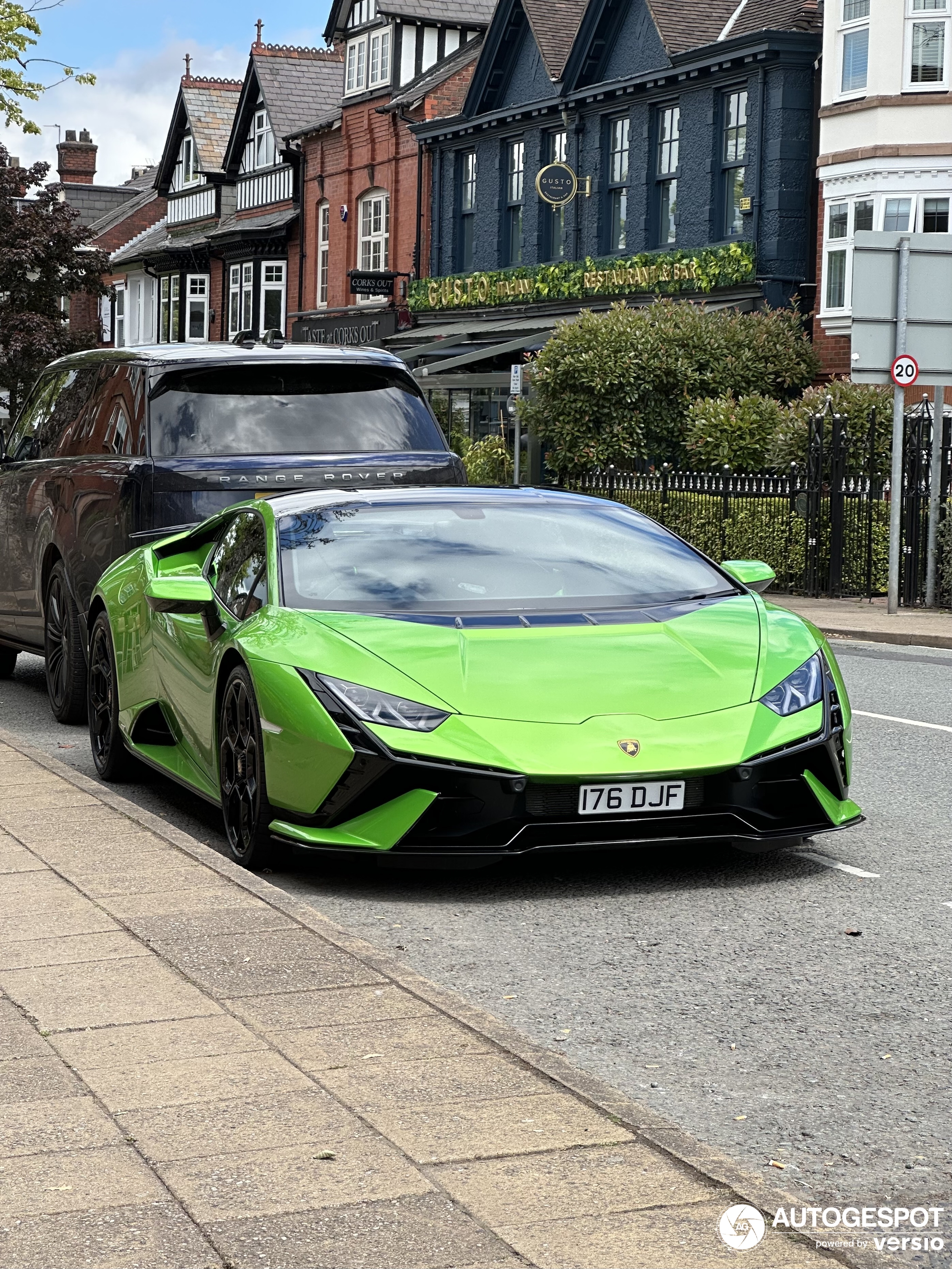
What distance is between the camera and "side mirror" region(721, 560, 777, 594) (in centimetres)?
782

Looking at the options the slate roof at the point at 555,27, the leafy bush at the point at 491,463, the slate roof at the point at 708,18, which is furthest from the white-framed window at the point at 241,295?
the leafy bush at the point at 491,463

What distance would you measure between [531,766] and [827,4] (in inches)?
1028

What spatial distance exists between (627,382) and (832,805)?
794 inches

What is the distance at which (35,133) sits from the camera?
27.2 m

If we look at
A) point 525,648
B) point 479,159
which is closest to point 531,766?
point 525,648

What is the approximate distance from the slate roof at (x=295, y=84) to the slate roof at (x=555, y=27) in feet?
43.7

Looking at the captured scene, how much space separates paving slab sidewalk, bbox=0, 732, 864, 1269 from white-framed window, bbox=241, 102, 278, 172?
160 ft

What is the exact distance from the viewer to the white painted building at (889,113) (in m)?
28.7

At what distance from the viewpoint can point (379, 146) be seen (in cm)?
4491

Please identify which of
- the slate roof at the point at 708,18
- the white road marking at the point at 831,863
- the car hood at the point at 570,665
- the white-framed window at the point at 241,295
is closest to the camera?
the car hood at the point at 570,665

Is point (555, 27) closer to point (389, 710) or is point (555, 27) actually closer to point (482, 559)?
point (482, 559)

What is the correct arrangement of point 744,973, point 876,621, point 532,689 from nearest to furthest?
point 744,973 → point 532,689 → point 876,621

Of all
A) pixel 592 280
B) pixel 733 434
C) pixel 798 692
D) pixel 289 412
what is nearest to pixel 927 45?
pixel 592 280

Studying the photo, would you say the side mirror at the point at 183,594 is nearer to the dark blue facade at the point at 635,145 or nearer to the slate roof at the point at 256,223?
the dark blue facade at the point at 635,145
